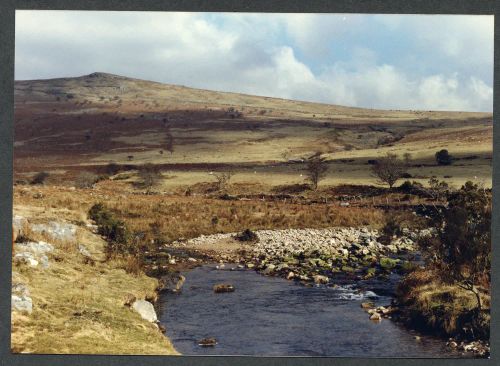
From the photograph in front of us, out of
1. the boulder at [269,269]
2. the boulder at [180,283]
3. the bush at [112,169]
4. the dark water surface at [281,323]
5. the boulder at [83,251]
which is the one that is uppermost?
the bush at [112,169]

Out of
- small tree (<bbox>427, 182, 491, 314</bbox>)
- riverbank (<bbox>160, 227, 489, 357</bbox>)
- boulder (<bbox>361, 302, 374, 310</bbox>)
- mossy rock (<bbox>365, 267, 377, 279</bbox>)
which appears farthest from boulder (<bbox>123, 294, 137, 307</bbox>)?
mossy rock (<bbox>365, 267, 377, 279</bbox>)

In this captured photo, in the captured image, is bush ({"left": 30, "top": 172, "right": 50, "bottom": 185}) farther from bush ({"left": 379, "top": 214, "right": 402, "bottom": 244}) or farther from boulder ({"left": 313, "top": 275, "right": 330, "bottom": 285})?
boulder ({"left": 313, "top": 275, "right": 330, "bottom": 285})

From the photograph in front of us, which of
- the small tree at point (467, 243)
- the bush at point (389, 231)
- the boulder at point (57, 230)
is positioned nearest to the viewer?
the small tree at point (467, 243)

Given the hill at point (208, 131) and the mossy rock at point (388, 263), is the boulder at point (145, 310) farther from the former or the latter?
the hill at point (208, 131)

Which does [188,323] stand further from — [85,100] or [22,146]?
[85,100]

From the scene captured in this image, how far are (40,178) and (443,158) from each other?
136 ft

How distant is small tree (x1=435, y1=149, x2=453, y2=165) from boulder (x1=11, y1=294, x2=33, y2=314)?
4691 centimetres

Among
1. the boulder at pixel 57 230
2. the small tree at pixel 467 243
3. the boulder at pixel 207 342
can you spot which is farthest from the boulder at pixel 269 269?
the boulder at pixel 207 342

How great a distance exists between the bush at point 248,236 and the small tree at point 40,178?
35871mm

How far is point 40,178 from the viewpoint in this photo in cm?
6041

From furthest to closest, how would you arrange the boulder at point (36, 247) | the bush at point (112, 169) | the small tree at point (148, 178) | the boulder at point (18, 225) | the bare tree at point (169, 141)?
the bare tree at point (169, 141) < the bush at point (112, 169) < the small tree at point (148, 178) < the boulder at point (18, 225) < the boulder at point (36, 247)

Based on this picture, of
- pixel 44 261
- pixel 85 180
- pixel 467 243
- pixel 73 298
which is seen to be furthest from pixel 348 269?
pixel 85 180

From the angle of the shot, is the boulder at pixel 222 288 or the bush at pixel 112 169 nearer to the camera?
the boulder at pixel 222 288

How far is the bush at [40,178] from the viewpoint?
2294 inches
